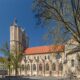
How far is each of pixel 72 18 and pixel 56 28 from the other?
68.9 inches

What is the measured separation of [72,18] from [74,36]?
1.56 meters

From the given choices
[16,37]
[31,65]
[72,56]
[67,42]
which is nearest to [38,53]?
[31,65]

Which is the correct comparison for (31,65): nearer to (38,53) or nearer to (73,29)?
(38,53)

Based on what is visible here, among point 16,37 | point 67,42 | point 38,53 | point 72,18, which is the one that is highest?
point 16,37

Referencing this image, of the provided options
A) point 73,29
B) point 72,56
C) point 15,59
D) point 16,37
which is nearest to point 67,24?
point 73,29

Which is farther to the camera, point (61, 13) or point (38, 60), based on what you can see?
point (38, 60)

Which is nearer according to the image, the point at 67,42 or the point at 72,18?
the point at 72,18

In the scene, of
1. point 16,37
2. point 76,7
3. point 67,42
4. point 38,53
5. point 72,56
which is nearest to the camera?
point 76,7

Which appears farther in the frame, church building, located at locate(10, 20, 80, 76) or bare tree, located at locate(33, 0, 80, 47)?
church building, located at locate(10, 20, 80, 76)

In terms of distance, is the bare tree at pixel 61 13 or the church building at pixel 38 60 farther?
the church building at pixel 38 60

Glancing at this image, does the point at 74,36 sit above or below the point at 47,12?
below

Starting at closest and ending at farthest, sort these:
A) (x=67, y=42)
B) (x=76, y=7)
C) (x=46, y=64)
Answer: (x=76, y=7), (x=67, y=42), (x=46, y=64)

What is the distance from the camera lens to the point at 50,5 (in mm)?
19547

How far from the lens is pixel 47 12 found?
1997 cm
